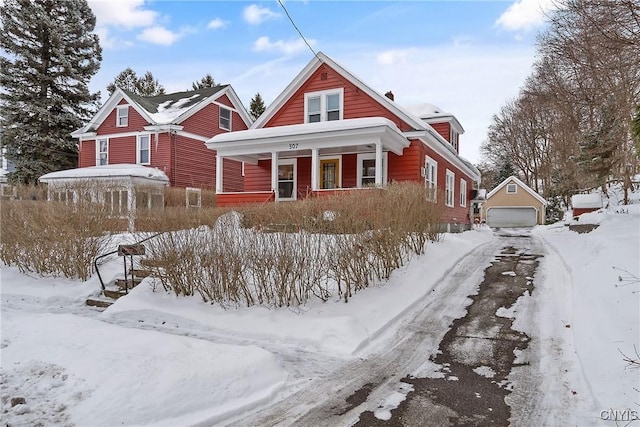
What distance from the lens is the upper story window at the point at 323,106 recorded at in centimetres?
1681

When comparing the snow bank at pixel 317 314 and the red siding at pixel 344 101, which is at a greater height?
the red siding at pixel 344 101

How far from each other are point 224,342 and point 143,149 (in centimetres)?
1991

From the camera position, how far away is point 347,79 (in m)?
16.5

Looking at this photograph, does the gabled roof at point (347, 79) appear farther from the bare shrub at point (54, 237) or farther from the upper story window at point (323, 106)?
the bare shrub at point (54, 237)

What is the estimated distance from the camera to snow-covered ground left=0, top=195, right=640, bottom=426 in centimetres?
369

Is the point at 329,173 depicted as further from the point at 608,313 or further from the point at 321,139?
the point at 608,313

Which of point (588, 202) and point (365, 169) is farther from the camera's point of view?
point (588, 202)

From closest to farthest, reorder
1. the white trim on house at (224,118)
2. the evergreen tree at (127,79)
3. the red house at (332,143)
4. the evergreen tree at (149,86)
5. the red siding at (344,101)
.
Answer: the red house at (332,143), the red siding at (344,101), the white trim on house at (224,118), the evergreen tree at (149,86), the evergreen tree at (127,79)

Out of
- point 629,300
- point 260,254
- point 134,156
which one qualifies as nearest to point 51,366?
point 260,254

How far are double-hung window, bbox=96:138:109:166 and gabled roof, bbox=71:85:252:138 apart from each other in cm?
100

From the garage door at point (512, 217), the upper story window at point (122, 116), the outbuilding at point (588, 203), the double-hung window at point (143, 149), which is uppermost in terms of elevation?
the upper story window at point (122, 116)

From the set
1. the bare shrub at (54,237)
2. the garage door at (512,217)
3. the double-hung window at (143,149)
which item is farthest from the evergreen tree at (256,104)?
the bare shrub at (54,237)

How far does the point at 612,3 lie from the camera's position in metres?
9.12

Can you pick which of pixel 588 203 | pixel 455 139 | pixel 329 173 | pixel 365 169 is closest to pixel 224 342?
pixel 365 169
